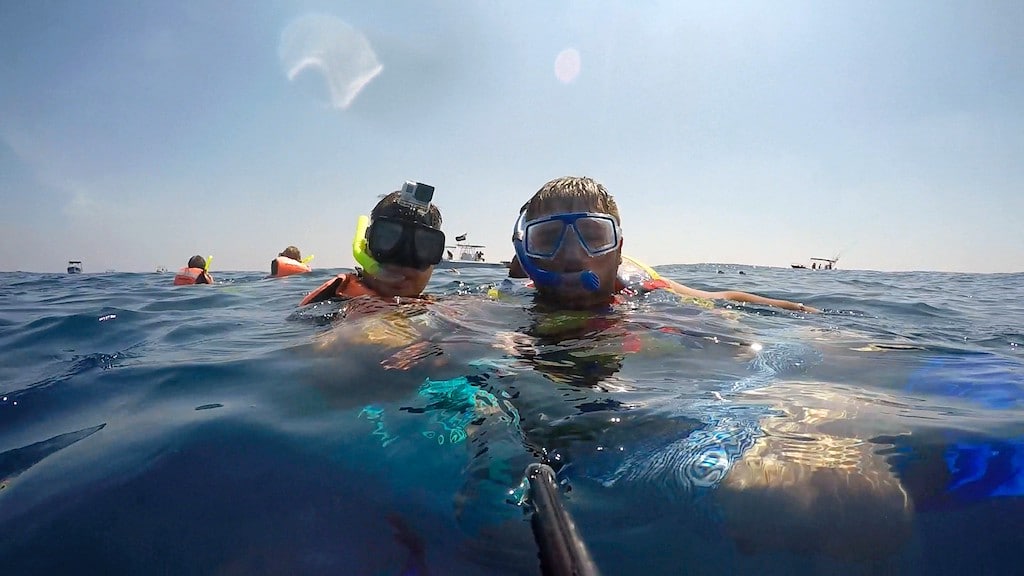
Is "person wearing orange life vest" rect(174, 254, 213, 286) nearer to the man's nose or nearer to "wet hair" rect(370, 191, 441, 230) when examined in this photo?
"wet hair" rect(370, 191, 441, 230)

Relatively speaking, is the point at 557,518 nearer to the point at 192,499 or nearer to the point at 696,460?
the point at 696,460

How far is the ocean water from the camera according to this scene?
123 centimetres

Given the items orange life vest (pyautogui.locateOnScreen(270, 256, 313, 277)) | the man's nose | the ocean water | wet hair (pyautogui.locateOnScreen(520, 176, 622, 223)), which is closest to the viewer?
the ocean water

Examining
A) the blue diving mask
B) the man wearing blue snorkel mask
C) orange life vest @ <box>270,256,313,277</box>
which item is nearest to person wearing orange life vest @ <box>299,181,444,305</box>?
the man wearing blue snorkel mask

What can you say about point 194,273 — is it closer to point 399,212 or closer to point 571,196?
point 399,212

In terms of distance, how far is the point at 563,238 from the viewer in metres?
3.47

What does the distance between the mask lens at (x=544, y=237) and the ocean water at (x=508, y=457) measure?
0.84m

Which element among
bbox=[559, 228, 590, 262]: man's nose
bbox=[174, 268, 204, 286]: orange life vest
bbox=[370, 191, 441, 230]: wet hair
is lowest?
bbox=[174, 268, 204, 286]: orange life vest

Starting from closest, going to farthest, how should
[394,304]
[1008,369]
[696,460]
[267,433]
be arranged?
1. [696,460]
2. [267,433]
3. [1008,369]
4. [394,304]

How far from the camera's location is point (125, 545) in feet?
4.13

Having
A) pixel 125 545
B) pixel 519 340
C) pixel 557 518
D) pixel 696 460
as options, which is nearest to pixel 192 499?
pixel 125 545

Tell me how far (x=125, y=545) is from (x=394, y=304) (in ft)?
8.61

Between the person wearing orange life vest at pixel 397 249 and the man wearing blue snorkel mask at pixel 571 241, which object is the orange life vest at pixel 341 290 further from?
the man wearing blue snorkel mask at pixel 571 241

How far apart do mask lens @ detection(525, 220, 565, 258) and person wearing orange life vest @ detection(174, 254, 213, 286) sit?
9.58 meters
